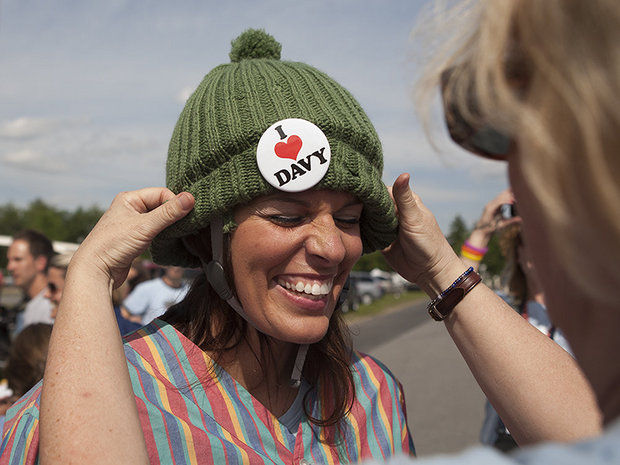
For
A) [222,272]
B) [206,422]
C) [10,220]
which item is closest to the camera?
[206,422]

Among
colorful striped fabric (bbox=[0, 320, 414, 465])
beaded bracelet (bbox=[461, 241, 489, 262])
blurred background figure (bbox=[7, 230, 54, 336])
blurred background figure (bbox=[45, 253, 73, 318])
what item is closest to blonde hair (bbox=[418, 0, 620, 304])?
colorful striped fabric (bbox=[0, 320, 414, 465])

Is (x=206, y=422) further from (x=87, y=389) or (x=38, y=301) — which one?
(x=38, y=301)

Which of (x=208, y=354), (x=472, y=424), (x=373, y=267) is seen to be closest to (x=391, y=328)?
(x=472, y=424)

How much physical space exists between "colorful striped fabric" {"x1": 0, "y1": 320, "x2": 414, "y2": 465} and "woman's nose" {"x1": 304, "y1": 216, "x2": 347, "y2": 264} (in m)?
0.51

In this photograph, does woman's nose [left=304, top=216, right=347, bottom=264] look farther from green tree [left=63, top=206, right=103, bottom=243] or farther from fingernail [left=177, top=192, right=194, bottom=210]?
green tree [left=63, top=206, right=103, bottom=243]

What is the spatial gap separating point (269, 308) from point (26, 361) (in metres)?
2.27

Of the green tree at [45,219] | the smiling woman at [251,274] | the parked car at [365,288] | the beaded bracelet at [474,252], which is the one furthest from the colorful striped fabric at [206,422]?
the green tree at [45,219]

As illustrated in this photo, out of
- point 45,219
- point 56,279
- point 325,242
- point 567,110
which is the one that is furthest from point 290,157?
point 45,219

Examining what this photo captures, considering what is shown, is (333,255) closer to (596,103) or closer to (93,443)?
(93,443)

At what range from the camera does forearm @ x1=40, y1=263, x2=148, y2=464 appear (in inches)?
48.7

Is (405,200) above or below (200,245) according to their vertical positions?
below

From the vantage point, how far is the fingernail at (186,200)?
1.72 meters

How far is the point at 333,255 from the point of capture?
1.78m

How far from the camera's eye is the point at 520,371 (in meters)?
1.73
